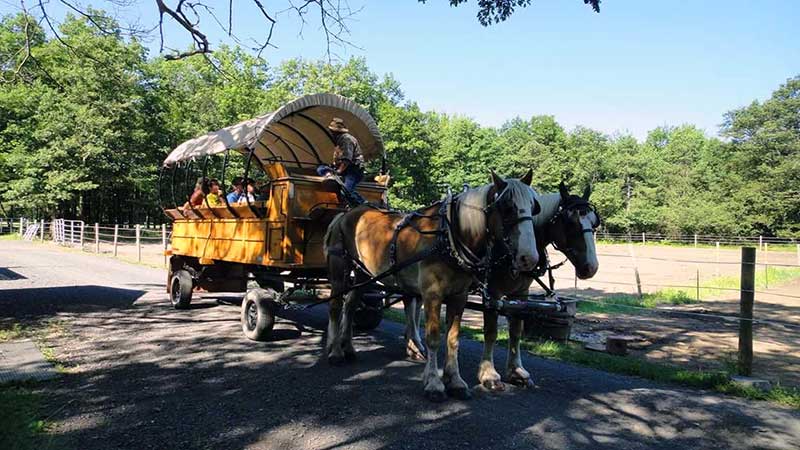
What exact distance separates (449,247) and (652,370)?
3164 millimetres

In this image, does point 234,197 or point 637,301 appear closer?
point 234,197

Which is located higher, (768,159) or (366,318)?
(768,159)

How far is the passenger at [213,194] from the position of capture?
27.7 feet

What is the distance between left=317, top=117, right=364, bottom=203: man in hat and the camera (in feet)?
21.4

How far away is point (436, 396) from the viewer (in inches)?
180

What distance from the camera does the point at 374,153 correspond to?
8102 mm

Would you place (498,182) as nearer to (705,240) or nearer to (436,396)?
(436,396)

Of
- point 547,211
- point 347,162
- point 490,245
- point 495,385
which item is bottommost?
point 495,385

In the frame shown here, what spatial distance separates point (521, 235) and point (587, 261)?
1.15m

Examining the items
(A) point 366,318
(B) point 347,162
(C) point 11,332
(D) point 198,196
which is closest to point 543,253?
(B) point 347,162

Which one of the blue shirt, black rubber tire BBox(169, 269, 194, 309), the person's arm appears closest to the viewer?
the person's arm

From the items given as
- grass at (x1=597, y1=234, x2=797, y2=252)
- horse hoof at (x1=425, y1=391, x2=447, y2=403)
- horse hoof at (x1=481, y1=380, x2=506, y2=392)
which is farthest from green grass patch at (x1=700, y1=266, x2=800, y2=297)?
grass at (x1=597, y1=234, x2=797, y2=252)

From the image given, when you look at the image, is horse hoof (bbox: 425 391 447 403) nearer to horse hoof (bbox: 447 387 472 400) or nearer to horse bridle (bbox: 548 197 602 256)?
horse hoof (bbox: 447 387 472 400)

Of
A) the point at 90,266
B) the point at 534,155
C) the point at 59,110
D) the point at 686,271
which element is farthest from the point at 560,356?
the point at 534,155
